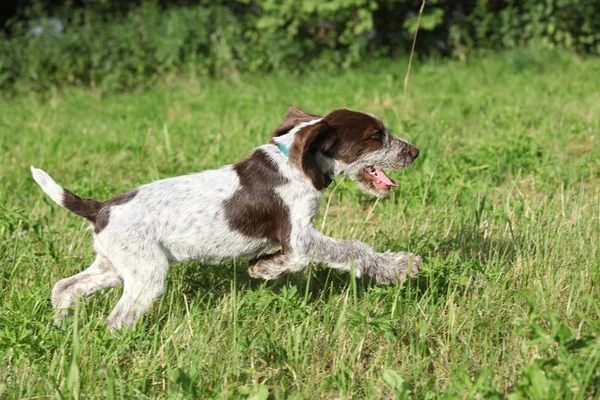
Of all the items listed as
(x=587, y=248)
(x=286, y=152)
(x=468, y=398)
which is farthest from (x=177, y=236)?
(x=587, y=248)

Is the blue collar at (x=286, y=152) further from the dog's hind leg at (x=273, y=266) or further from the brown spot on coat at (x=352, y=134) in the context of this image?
the dog's hind leg at (x=273, y=266)

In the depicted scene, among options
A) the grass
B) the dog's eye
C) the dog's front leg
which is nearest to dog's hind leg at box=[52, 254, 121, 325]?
the grass

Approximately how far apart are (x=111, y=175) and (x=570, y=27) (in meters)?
8.74

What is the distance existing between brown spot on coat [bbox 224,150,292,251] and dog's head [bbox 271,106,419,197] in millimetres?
217

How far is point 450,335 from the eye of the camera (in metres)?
3.60

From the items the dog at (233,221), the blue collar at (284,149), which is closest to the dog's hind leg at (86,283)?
the dog at (233,221)

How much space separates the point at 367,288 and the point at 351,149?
0.80 metres

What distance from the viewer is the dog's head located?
3.89 metres

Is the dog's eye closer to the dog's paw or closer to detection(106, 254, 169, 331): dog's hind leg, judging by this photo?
the dog's paw

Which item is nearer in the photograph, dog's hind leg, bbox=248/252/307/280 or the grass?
the grass

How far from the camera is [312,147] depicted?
12.8ft

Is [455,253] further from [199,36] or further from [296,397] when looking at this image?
[199,36]

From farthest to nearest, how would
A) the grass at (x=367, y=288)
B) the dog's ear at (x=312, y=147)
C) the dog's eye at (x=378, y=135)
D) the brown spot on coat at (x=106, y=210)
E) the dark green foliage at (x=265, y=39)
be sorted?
1. the dark green foliage at (x=265, y=39)
2. the dog's eye at (x=378, y=135)
3. the brown spot on coat at (x=106, y=210)
4. the dog's ear at (x=312, y=147)
5. the grass at (x=367, y=288)

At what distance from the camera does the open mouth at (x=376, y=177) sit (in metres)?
4.12
